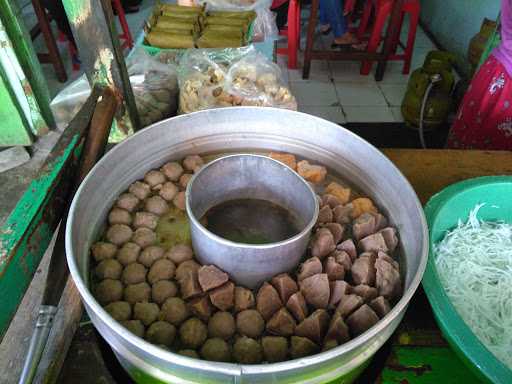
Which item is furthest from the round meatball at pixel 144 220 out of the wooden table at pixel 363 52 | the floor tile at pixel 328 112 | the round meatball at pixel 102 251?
the wooden table at pixel 363 52

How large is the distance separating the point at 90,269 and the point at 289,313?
23.0 inches

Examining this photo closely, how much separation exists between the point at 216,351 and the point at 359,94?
11.1 feet

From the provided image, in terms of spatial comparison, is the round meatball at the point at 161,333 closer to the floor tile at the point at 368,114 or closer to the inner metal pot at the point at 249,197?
the inner metal pot at the point at 249,197

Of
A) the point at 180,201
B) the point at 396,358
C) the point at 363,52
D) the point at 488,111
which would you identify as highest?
the point at 180,201

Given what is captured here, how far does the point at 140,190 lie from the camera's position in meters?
1.37

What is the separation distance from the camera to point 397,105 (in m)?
3.77

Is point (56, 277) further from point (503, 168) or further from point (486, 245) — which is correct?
point (503, 168)

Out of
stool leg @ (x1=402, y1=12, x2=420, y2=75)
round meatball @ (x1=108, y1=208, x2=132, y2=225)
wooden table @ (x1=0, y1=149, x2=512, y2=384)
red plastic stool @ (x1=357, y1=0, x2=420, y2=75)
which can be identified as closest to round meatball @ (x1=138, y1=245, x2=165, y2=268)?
round meatball @ (x1=108, y1=208, x2=132, y2=225)

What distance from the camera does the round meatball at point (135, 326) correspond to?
100 centimetres

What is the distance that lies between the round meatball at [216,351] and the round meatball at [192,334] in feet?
0.08

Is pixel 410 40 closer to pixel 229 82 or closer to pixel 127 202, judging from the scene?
pixel 229 82

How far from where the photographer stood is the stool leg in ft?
12.6

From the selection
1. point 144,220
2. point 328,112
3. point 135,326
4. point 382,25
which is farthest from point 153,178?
point 382,25

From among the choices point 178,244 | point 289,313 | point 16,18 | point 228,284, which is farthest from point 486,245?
point 16,18
